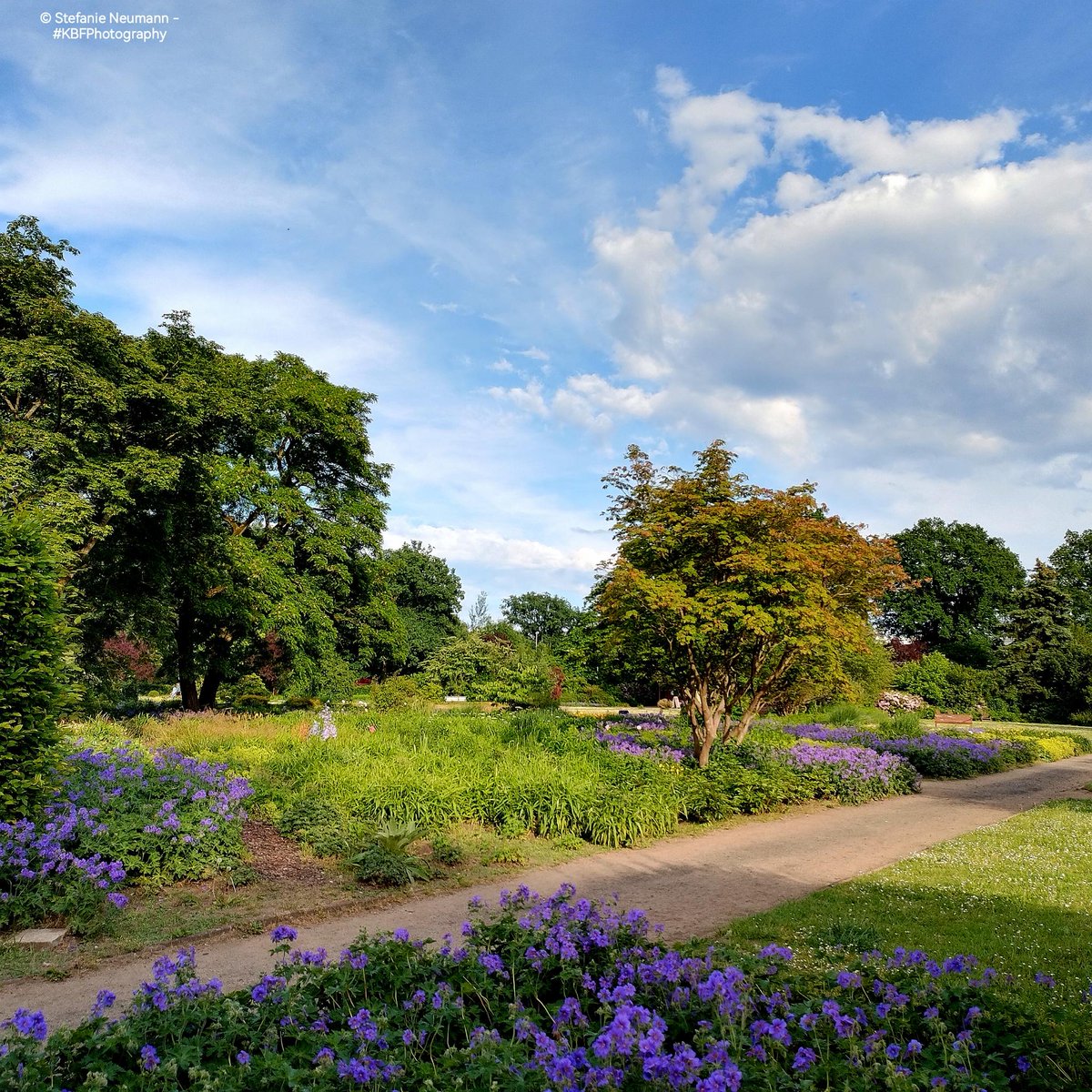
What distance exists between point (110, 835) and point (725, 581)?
7980 mm

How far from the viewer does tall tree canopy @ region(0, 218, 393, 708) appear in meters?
12.8

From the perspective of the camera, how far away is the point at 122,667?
18.0 meters

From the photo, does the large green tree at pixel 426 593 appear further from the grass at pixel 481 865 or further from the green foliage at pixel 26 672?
the green foliage at pixel 26 672

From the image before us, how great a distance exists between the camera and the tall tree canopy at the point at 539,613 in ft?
208

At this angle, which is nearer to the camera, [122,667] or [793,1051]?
[793,1051]

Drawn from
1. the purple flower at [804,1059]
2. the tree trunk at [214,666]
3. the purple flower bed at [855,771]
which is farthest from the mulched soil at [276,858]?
the tree trunk at [214,666]

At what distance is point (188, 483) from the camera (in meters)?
15.5

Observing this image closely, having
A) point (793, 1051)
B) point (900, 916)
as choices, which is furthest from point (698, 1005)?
point (900, 916)

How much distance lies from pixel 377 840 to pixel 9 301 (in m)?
12.9

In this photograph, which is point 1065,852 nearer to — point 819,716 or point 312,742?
point 312,742

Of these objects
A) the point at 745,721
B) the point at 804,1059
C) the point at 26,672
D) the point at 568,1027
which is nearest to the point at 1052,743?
the point at 745,721

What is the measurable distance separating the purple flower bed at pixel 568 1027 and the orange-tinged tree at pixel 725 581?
6696 mm

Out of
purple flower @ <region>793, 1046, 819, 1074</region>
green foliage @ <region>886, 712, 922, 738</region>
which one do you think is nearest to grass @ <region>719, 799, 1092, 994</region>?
purple flower @ <region>793, 1046, 819, 1074</region>

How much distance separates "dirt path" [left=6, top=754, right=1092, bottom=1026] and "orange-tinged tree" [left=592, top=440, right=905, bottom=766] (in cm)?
239
